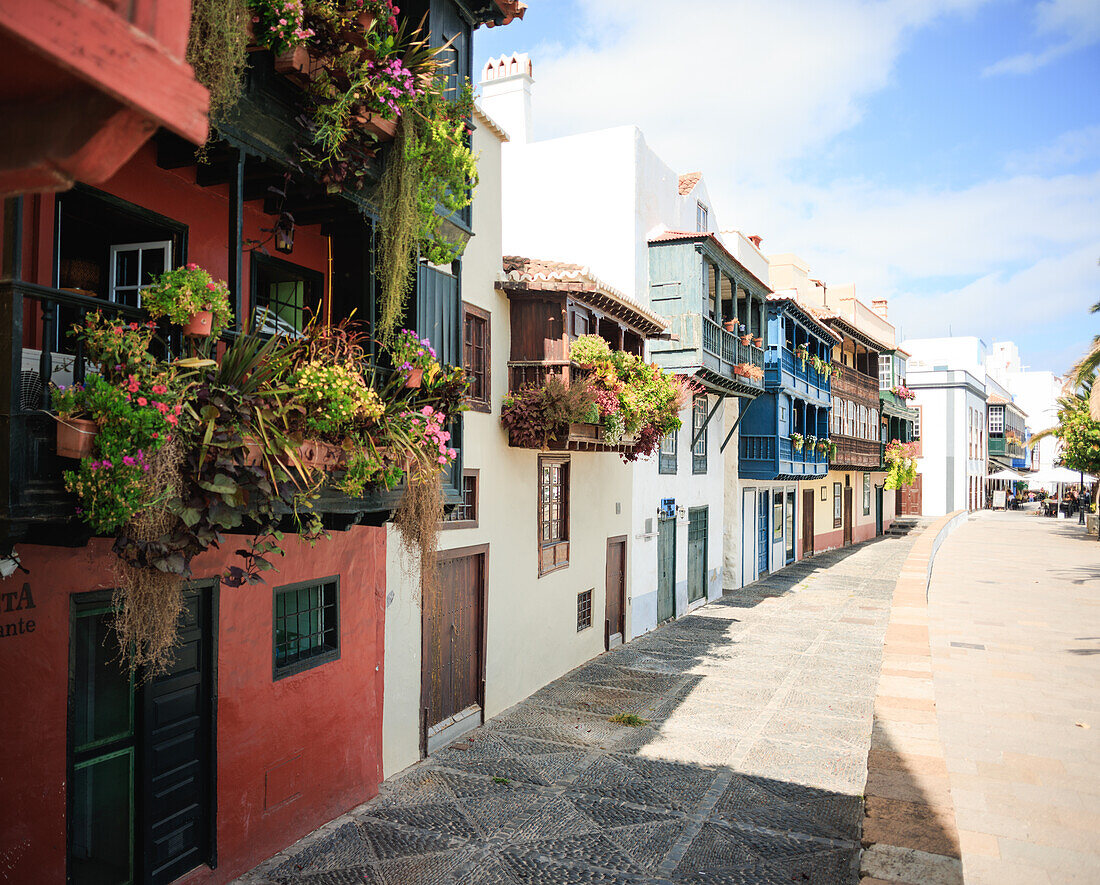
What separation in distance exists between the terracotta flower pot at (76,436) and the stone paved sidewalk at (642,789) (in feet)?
14.0

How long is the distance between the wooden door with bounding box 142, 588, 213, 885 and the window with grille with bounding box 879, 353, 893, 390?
40.7 m

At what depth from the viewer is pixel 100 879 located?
210 inches

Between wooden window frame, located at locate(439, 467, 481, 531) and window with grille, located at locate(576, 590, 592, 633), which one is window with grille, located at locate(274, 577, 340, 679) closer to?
wooden window frame, located at locate(439, 467, 481, 531)

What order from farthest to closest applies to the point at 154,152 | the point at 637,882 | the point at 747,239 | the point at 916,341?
the point at 916,341, the point at 747,239, the point at 637,882, the point at 154,152

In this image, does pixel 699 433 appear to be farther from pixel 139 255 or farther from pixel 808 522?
pixel 139 255

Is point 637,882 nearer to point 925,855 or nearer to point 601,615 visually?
point 925,855

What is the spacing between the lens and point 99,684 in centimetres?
532

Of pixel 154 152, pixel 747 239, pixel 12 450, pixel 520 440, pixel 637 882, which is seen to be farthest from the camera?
pixel 747 239

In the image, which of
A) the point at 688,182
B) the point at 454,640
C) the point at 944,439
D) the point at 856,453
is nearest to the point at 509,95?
the point at 688,182

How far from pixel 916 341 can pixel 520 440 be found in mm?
69416

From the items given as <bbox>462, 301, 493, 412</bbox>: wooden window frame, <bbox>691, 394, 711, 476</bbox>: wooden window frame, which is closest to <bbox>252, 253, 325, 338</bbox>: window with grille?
<bbox>462, 301, 493, 412</bbox>: wooden window frame

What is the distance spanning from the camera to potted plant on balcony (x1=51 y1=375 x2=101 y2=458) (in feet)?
→ 12.9

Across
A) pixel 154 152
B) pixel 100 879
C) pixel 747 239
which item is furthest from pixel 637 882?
pixel 747 239

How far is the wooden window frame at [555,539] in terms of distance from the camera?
1254 centimetres
